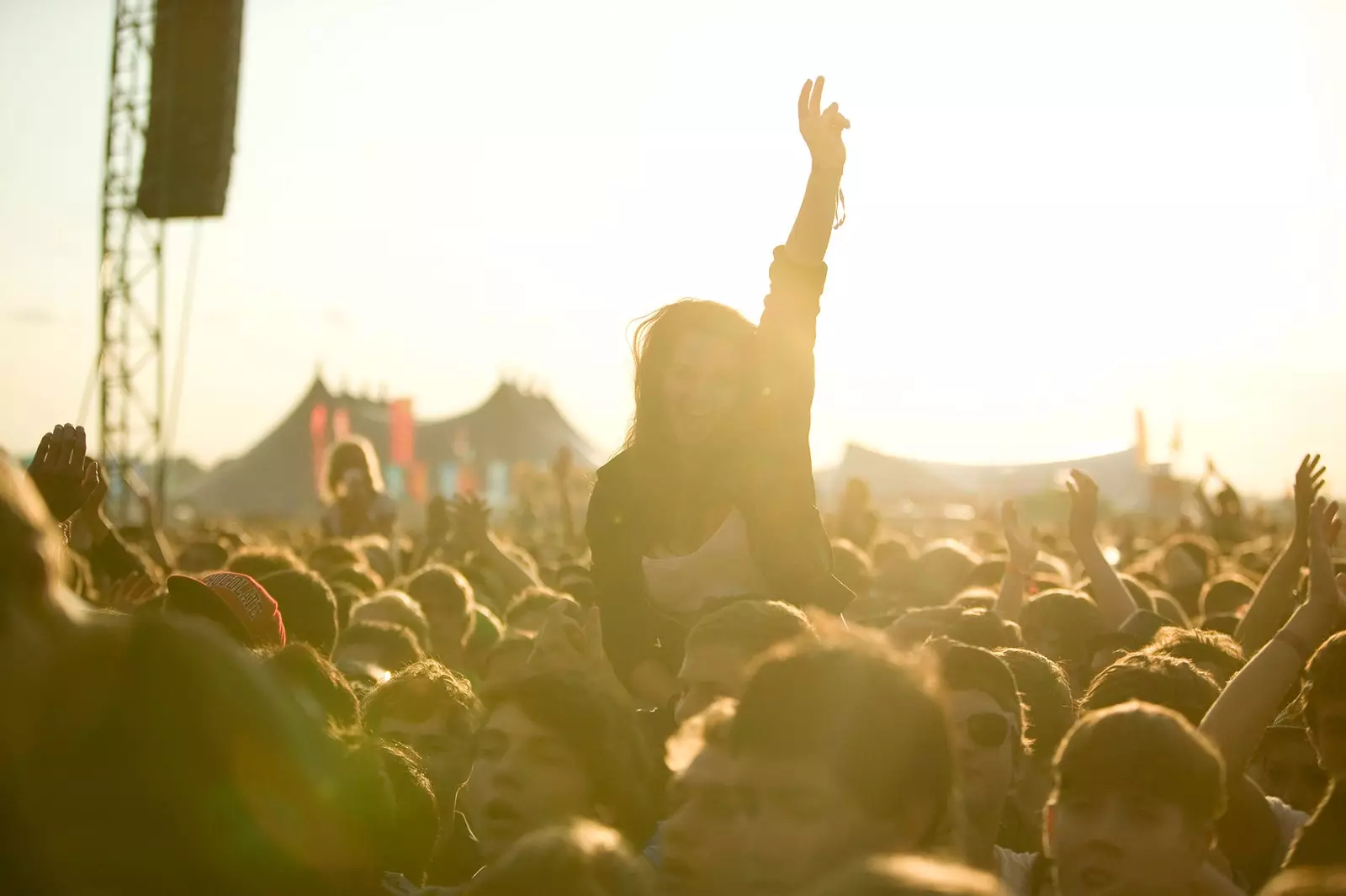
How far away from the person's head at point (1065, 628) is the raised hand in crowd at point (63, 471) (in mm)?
3276

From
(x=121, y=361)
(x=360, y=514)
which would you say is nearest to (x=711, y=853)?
(x=360, y=514)

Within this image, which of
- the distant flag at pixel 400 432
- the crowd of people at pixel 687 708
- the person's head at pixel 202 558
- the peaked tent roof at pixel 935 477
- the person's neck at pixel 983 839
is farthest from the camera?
the peaked tent roof at pixel 935 477

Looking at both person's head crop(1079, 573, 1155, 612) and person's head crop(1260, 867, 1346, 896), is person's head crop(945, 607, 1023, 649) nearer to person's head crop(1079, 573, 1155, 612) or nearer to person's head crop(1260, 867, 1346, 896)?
person's head crop(1079, 573, 1155, 612)

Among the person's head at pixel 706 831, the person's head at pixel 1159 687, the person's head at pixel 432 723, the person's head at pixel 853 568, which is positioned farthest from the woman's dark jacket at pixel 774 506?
the person's head at pixel 853 568

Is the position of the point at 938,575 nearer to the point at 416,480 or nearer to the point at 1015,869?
the point at 1015,869

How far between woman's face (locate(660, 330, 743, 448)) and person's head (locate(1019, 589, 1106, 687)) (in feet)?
6.91

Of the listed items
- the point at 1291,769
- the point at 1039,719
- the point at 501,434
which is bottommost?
the point at 501,434

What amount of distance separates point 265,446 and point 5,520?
151 ft

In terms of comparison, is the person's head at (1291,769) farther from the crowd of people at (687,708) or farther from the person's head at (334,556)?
the person's head at (334,556)

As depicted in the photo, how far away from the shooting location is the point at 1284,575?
4570mm

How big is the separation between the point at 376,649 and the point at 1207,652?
2.63 meters

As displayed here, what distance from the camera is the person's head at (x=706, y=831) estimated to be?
1.81m

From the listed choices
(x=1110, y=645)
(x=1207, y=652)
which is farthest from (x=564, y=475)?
(x=1207, y=652)

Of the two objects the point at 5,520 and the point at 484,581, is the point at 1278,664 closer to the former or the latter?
the point at 5,520
